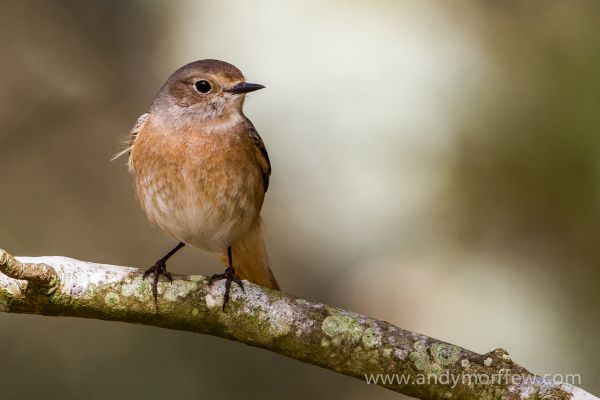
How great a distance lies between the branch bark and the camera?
150 inches

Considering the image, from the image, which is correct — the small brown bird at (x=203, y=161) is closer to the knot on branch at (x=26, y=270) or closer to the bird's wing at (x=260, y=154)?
the bird's wing at (x=260, y=154)

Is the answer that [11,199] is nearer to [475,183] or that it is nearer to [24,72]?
[24,72]

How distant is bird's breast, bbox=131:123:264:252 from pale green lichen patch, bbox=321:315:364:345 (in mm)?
1211

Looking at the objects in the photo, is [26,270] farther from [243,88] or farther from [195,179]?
[243,88]

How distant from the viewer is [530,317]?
21.1 ft

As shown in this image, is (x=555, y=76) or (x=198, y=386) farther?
(x=555, y=76)

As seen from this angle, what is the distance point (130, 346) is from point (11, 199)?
58.8 inches

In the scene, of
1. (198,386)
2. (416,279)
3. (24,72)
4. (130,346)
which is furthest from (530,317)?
(24,72)

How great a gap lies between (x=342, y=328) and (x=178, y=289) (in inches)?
30.3

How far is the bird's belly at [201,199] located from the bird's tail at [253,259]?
30 cm

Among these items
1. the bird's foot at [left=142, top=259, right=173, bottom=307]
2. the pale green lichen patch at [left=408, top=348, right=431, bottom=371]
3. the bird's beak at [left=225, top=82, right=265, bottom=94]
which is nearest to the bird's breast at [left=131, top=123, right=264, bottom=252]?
the bird's beak at [left=225, top=82, right=265, bottom=94]

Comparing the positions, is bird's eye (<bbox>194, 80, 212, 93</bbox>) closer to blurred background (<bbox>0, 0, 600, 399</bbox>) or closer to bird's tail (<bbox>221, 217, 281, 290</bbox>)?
bird's tail (<bbox>221, 217, 281, 290</bbox>)

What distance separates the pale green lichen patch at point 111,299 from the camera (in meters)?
4.07

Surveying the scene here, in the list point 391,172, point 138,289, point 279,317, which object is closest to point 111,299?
point 138,289
